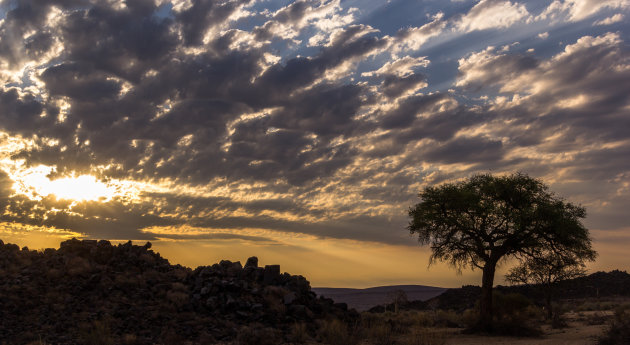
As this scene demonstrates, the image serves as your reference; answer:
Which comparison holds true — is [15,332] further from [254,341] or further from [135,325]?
[254,341]

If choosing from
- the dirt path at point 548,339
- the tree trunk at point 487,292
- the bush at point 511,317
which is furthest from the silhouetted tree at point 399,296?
the dirt path at point 548,339

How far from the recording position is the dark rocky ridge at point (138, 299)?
26.6m

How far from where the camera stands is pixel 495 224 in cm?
3488

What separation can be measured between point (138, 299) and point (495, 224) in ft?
80.9

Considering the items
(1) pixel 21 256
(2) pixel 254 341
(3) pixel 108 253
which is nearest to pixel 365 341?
(2) pixel 254 341

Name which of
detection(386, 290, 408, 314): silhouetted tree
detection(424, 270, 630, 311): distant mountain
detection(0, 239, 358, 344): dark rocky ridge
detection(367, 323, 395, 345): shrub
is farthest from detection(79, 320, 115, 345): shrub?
detection(424, 270, 630, 311): distant mountain

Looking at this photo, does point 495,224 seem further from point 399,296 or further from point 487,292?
point 399,296

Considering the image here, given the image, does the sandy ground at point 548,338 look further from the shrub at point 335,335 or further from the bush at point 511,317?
the shrub at point 335,335

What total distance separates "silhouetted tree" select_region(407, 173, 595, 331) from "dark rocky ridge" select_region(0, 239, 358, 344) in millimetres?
9246

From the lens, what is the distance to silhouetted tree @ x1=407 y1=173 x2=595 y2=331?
3384 centimetres

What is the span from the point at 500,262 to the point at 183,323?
22231 millimetres

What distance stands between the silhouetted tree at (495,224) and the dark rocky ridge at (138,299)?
30.3 feet

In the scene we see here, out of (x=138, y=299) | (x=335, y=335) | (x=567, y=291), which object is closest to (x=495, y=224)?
(x=335, y=335)

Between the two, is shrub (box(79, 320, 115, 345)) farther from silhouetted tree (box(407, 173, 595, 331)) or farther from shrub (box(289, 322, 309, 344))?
silhouetted tree (box(407, 173, 595, 331))
